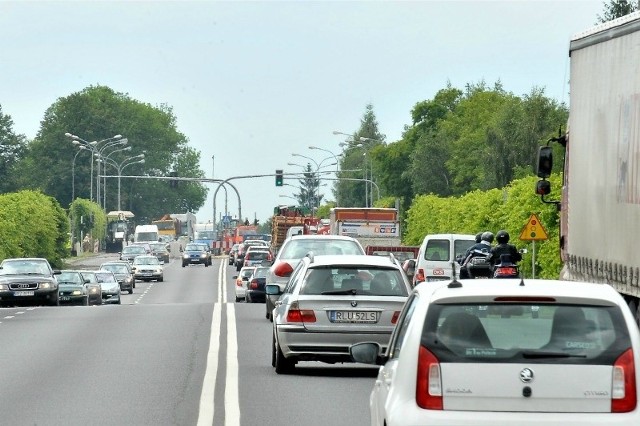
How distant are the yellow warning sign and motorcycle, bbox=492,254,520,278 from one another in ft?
41.0

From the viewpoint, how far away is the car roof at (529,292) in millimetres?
8727

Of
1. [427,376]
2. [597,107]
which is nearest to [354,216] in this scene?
[597,107]

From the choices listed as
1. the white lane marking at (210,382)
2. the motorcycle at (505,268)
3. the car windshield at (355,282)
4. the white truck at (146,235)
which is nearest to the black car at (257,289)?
the white lane marking at (210,382)

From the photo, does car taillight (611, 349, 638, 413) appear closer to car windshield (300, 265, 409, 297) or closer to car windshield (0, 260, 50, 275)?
car windshield (300, 265, 409, 297)

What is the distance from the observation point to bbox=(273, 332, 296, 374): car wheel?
751 inches

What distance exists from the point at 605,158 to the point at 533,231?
19202mm

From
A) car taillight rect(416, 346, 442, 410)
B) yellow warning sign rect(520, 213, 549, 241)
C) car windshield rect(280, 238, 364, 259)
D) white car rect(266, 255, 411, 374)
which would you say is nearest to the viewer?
car taillight rect(416, 346, 442, 410)

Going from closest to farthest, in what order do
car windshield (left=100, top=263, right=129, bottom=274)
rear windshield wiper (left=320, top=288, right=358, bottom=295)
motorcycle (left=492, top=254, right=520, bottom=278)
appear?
rear windshield wiper (left=320, top=288, right=358, bottom=295)
motorcycle (left=492, top=254, right=520, bottom=278)
car windshield (left=100, top=263, right=129, bottom=274)

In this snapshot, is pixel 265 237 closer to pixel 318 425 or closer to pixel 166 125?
pixel 166 125

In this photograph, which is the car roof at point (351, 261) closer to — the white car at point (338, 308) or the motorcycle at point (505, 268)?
the white car at point (338, 308)

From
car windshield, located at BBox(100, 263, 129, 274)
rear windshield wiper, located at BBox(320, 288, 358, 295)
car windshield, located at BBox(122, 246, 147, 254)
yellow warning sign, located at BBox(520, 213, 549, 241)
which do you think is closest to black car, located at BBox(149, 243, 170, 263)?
car windshield, located at BBox(122, 246, 147, 254)

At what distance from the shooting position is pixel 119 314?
34312mm

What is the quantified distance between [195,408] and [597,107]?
650 centimetres

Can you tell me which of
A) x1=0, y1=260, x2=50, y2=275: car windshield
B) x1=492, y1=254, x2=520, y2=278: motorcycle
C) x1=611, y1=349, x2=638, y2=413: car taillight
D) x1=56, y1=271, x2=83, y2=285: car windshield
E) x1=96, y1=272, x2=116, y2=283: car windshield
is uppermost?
x1=611, y1=349, x2=638, y2=413: car taillight
